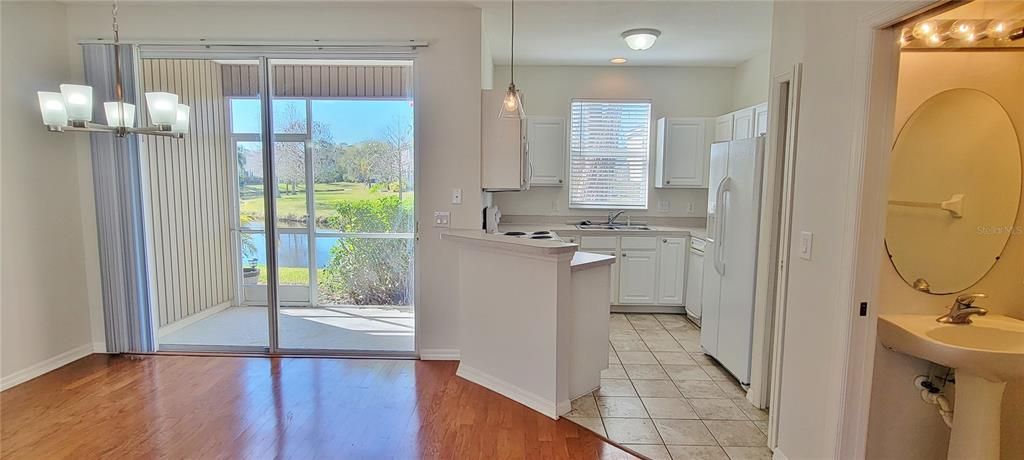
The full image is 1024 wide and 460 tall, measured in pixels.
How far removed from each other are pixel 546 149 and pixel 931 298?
3576mm

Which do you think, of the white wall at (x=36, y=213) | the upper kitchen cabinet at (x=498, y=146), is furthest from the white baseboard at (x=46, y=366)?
the upper kitchen cabinet at (x=498, y=146)

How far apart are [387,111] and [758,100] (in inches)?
139

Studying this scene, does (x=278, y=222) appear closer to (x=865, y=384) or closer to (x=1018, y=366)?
(x=865, y=384)

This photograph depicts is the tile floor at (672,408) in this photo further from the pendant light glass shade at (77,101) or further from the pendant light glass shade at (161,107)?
the pendant light glass shade at (77,101)

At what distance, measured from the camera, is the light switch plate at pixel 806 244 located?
77.3 inches

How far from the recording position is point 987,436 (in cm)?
167

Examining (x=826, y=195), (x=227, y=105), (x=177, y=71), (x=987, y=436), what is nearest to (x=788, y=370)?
(x=987, y=436)

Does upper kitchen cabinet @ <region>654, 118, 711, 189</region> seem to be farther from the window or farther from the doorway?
the doorway

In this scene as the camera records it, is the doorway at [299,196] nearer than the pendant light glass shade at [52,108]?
No

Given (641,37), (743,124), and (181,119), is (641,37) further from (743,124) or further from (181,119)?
(181,119)

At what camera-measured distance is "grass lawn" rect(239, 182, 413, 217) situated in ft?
11.7

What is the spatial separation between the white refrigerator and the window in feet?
5.59

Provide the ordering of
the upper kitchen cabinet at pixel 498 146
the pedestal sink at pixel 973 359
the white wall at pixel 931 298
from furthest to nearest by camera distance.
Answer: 1. the upper kitchen cabinet at pixel 498 146
2. the white wall at pixel 931 298
3. the pedestal sink at pixel 973 359

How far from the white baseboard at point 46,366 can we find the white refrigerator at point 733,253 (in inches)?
189
